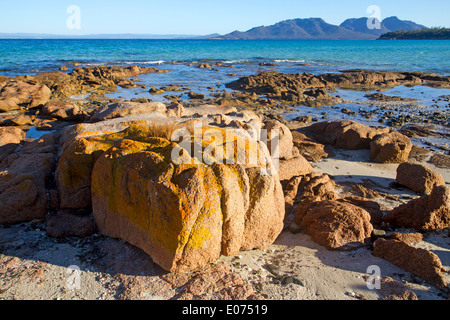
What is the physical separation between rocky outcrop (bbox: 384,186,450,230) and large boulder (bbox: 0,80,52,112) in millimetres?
15758

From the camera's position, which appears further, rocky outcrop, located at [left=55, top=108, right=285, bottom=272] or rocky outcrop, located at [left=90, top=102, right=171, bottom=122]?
rocky outcrop, located at [left=90, top=102, right=171, bottom=122]

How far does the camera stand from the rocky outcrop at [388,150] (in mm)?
9117

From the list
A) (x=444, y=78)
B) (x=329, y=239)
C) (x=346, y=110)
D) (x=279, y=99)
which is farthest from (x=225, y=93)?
(x=444, y=78)

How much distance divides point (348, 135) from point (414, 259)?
6.61m

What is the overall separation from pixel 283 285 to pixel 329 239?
124 cm

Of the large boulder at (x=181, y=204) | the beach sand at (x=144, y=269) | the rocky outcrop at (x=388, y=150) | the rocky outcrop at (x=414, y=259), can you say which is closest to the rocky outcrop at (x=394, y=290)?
the beach sand at (x=144, y=269)

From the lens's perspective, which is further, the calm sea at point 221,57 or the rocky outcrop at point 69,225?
the calm sea at point 221,57

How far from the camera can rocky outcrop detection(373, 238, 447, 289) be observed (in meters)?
4.04

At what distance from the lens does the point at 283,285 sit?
3.93 m

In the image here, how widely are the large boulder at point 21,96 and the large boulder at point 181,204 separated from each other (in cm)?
1230

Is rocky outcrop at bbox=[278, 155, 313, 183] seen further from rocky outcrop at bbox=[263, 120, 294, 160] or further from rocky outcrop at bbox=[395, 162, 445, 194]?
rocky outcrop at bbox=[395, 162, 445, 194]

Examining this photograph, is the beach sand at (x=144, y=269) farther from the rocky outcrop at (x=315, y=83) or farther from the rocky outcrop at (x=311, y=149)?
the rocky outcrop at (x=315, y=83)

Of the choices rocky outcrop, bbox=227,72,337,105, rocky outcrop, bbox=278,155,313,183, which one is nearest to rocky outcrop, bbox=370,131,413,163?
rocky outcrop, bbox=278,155,313,183
